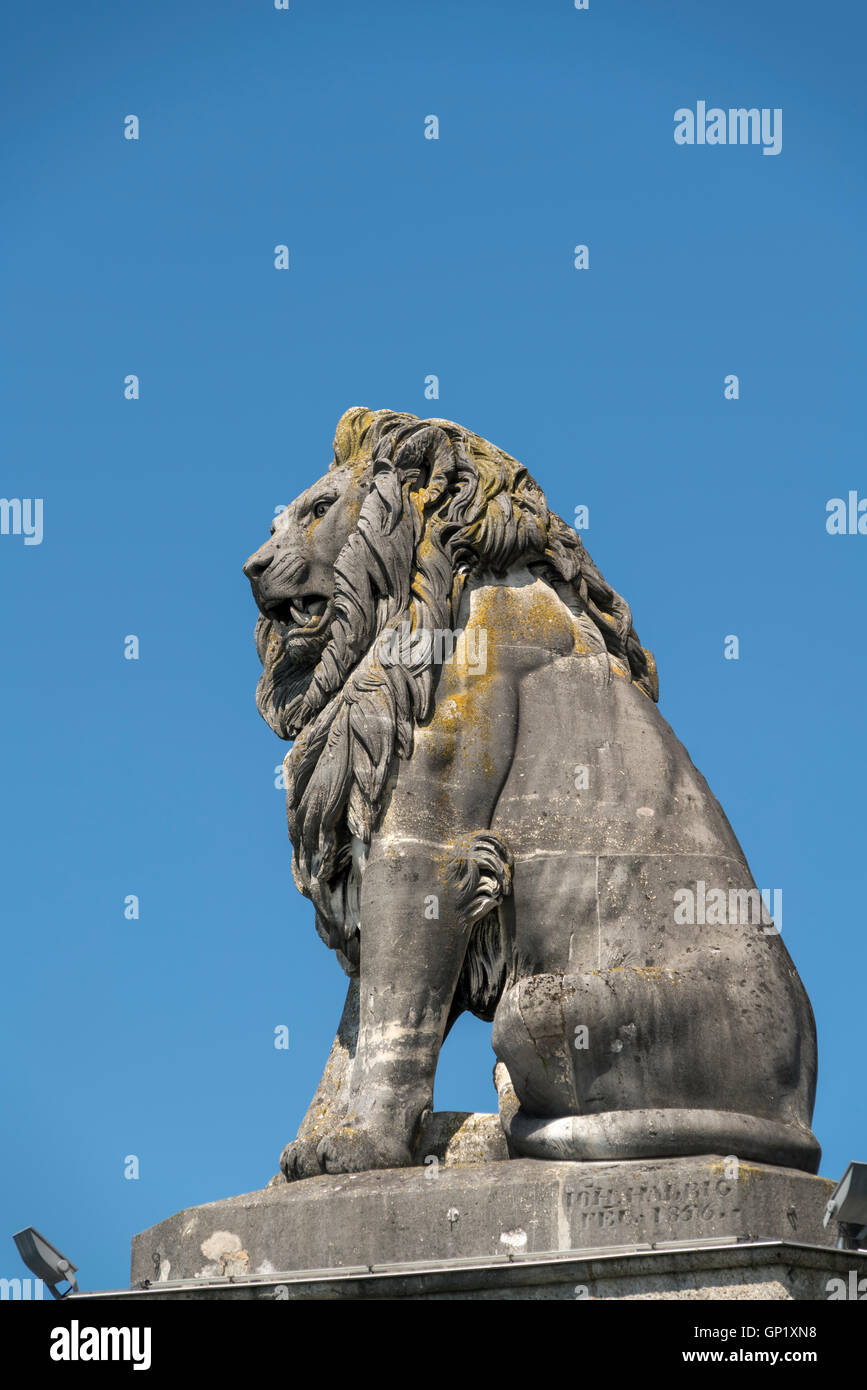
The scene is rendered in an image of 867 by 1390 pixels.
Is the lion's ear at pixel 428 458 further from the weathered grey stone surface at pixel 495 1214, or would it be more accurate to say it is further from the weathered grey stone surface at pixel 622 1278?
the weathered grey stone surface at pixel 622 1278

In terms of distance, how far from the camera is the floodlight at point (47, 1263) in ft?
37.7

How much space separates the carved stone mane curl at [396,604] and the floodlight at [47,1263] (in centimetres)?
225

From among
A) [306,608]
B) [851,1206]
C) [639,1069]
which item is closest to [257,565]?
[306,608]

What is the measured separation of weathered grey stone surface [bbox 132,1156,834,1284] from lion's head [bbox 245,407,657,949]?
1.82 m

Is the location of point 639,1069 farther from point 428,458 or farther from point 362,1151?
point 428,458

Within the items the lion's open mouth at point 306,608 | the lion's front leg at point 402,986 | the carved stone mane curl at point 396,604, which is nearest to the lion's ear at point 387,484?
the carved stone mane curl at point 396,604

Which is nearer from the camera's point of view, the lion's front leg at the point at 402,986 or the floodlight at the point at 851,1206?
the floodlight at the point at 851,1206

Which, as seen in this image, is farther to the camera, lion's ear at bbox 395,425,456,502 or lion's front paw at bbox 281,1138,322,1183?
lion's ear at bbox 395,425,456,502

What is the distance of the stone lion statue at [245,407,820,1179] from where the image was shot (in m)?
11.1

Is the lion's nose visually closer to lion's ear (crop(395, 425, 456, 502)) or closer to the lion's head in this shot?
the lion's head

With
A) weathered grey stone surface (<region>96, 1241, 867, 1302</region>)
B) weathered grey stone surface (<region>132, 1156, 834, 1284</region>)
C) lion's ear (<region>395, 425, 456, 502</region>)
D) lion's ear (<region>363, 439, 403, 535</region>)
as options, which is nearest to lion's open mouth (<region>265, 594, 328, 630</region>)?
lion's ear (<region>363, 439, 403, 535</region>)

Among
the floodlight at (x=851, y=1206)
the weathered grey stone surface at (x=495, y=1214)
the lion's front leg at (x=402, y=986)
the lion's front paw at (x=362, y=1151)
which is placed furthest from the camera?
the lion's front leg at (x=402, y=986)
